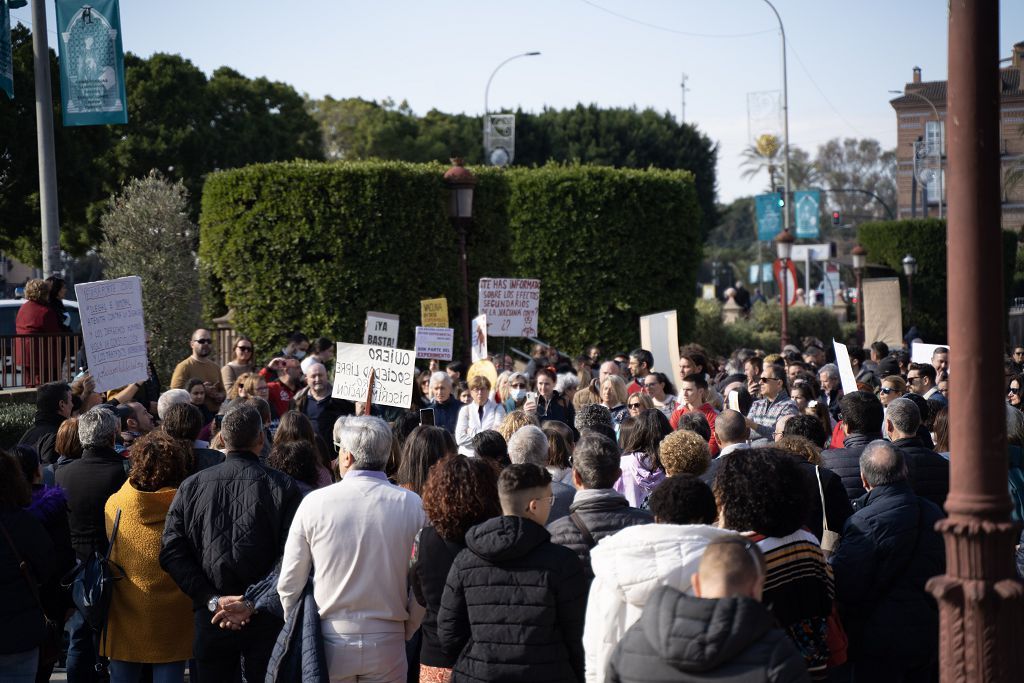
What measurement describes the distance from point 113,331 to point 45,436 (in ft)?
7.24

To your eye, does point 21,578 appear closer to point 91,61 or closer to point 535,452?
point 535,452

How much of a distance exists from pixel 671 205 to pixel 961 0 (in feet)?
58.5

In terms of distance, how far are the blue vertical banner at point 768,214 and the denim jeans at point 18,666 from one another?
32.0 meters

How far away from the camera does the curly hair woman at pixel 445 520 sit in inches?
183

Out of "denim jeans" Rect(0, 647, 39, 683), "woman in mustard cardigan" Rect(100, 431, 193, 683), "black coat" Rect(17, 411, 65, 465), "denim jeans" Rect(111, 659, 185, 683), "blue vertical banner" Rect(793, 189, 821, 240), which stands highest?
"blue vertical banner" Rect(793, 189, 821, 240)

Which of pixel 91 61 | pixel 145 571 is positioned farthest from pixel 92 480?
pixel 91 61

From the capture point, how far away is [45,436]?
7152 mm

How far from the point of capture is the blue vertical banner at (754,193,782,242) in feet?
116

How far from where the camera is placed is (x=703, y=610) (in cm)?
308

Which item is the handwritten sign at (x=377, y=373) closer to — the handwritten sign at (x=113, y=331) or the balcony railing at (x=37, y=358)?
the handwritten sign at (x=113, y=331)

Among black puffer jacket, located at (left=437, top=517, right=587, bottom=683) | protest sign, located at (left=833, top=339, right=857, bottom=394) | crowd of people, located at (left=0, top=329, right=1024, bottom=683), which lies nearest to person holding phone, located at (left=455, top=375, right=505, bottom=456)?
crowd of people, located at (left=0, top=329, right=1024, bottom=683)

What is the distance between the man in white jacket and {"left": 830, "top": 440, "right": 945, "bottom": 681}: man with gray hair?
42.9 inches

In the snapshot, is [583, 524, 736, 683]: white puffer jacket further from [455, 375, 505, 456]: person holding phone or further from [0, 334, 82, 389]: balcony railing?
[0, 334, 82, 389]: balcony railing

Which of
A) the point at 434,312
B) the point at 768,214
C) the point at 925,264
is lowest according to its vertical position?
the point at 434,312
